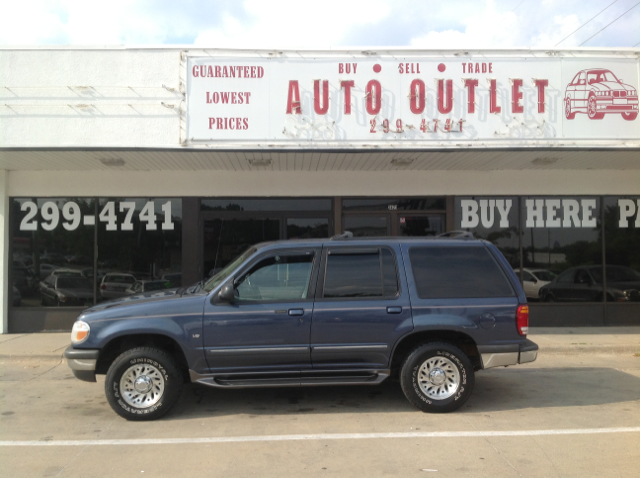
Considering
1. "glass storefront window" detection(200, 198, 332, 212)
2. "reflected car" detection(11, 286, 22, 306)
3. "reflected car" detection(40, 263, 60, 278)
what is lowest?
"reflected car" detection(11, 286, 22, 306)

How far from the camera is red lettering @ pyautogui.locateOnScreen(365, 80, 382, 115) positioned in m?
9.45

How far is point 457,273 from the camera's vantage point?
→ 6.09 metres

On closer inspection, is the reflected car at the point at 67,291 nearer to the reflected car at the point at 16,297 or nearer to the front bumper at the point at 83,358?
the reflected car at the point at 16,297

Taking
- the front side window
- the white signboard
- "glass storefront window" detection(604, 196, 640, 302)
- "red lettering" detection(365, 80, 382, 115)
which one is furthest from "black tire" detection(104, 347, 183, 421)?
"glass storefront window" detection(604, 196, 640, 302)

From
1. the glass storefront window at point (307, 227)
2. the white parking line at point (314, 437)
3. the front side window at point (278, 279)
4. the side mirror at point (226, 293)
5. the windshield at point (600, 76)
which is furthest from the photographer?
the glass storefront window at point (307, 227)

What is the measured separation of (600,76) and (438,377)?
22.6 ft

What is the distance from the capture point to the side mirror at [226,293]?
5689 mm

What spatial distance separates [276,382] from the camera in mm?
5852

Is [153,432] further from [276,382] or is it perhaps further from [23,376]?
[23,376]

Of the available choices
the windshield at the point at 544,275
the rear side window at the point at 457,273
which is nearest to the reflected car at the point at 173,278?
the rear side window at the point at 457,273

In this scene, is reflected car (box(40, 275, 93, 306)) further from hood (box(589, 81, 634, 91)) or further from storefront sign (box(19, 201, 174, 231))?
hood (box(589, 81, 634, 91))

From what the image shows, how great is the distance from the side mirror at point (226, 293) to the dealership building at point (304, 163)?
4067mm

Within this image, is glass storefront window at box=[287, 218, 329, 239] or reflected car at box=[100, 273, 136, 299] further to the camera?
glass storefront window at box=[287, 218, 329, 239]

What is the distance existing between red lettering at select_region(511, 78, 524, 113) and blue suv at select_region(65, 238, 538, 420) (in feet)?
14.4
